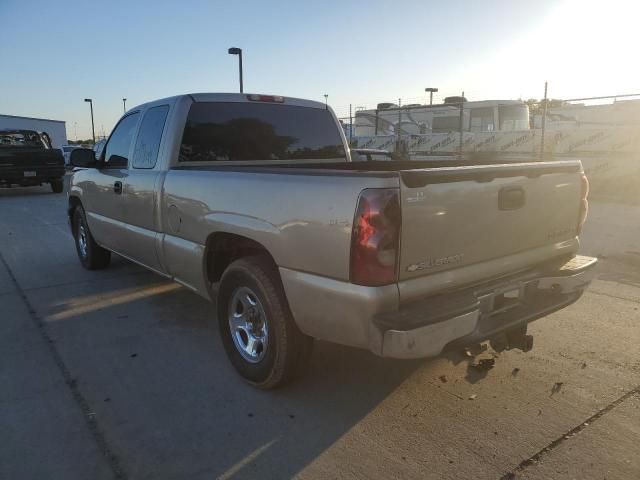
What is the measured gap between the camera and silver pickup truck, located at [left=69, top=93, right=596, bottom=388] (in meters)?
2.56

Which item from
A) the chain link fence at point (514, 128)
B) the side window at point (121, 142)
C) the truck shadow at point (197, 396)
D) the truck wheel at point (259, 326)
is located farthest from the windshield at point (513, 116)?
the truck wheel at point (259, 326)

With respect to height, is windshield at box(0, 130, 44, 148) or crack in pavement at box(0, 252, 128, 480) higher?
windshield at box(0, 130, 44, 148)

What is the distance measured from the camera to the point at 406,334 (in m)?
2.46

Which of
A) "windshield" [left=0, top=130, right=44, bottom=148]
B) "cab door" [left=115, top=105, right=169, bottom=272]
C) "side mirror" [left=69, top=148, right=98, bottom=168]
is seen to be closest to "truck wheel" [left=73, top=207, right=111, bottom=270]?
"side mirror" [left=69, top=148, right=98, bottom=168]

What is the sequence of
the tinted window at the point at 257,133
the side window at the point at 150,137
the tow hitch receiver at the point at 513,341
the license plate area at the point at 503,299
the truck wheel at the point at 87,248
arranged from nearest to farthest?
the license plate area at the point at 503,299 < the tow hitch receiver at the point at 513,341 < the tinted window at the point at 257,133 < the side window at the point at 150,137 < the truck wheel at the point at 87,248

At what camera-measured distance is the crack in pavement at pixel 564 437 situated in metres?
2.54

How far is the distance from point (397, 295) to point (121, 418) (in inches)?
71.4

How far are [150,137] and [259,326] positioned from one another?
2.15 meters

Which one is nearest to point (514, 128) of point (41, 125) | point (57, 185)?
point (57, 185)

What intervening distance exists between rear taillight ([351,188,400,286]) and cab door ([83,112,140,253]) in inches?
123

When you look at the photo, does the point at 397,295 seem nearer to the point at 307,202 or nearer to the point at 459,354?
the point at 307,202

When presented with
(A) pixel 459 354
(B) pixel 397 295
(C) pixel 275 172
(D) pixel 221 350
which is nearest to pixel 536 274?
(A) pixel 459 354

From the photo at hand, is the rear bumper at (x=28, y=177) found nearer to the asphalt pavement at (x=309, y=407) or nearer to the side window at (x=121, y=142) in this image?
the side window at (x=121, y=142)

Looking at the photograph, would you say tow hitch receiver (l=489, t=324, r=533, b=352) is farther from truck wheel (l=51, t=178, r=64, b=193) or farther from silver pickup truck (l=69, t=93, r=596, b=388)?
truck wheel (l=51, t=178, r=64, b=193)
